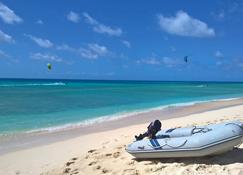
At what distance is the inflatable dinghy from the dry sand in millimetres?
162

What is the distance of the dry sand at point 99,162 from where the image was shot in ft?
15.9

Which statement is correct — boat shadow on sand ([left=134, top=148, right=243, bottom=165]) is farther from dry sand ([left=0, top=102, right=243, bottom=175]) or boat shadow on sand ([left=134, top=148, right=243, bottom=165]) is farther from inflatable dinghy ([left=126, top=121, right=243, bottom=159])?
inflatable dinghy ([left=126, top=121, right=243, bottom=159])

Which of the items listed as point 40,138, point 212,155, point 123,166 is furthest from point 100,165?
point 40,138

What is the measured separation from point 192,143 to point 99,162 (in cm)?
172

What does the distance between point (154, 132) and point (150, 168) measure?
0.89 metres

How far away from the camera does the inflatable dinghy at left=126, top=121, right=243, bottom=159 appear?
16.1 feet

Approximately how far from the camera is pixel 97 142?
24.5 ft

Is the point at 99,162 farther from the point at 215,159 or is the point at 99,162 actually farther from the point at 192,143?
the point at 215,159

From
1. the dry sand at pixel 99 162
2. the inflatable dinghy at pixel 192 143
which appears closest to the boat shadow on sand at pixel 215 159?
the dry sand at pixel 99 162

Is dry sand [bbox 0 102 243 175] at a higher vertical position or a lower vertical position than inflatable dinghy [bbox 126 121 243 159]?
lower

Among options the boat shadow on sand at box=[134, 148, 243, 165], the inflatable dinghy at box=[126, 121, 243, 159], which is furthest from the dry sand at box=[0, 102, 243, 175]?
the inflatable dinghy at box=[126, 121, 243, 159]

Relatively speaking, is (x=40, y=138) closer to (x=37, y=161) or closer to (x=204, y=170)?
(x=37, y=161)

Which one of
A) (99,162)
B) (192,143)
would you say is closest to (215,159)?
(192,143)

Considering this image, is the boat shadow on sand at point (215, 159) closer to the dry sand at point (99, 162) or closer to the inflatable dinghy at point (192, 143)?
the dry sand at point (99, 162)
